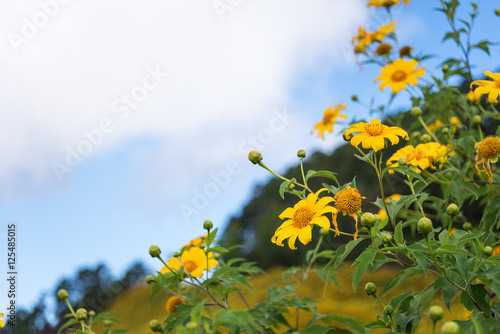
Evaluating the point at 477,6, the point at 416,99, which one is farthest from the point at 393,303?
the point at 477,6

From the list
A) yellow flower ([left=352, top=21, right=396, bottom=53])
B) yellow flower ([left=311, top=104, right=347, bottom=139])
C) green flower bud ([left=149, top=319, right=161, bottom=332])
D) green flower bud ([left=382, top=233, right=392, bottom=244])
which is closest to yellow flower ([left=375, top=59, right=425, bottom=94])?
yellow flower ([left=311, top=104, right=347, bottom=139])

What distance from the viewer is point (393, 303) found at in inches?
57.3

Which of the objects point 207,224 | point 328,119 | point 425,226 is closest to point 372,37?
point 328,119

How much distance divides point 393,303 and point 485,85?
0.98 m

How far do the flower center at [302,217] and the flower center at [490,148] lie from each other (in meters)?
0.87

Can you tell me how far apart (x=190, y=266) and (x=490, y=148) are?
1307 mm

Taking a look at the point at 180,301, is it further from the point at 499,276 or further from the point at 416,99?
the point at 416,99

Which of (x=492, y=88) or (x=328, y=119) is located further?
(x=328, y=119)

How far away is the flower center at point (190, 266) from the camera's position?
1782 millimetres

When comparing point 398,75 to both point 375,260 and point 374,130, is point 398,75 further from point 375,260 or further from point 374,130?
point 375,260

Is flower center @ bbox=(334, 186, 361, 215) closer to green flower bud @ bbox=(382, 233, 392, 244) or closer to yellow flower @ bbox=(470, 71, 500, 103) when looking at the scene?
green flower bud @ bbox=(382, 233, 392, 244)

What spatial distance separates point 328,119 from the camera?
285 centimetres

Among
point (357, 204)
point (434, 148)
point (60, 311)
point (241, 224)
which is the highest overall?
point (357, 204)

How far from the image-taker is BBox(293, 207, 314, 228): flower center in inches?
55.2
